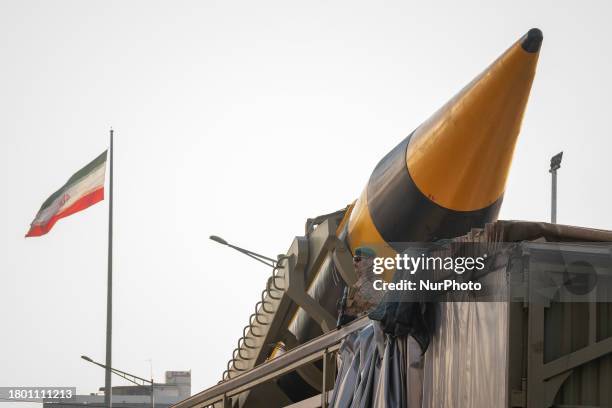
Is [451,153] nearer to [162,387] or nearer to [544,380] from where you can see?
[544,380]

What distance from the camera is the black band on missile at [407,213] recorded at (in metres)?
12.3

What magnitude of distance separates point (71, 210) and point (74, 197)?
0.52m

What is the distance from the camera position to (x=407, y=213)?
12.5 m

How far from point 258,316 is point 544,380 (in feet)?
26.7

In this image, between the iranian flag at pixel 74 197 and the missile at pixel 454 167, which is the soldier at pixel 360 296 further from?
the iranian flag at pixel 74 197

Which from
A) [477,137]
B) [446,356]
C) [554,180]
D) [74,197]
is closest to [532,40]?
[477,137]

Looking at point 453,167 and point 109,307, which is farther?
point 109,307

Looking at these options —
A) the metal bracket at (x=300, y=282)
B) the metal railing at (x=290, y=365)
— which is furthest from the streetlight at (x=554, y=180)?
the metal railing at (x=290, y=365)

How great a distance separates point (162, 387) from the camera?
6962 cm

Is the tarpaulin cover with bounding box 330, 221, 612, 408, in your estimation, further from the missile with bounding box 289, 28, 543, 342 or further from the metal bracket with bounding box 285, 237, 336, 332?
the metal bracket with bounding box 285, 237, 336, 332

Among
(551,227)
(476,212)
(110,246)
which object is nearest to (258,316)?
(476,212)

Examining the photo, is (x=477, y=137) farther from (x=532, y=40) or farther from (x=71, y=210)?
(x=71, y=210)

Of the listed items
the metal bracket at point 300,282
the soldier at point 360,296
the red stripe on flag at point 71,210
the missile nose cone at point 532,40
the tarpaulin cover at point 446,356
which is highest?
the red stripe on flag at point 71,210

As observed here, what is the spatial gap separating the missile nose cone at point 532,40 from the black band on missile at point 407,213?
81.1 inches
